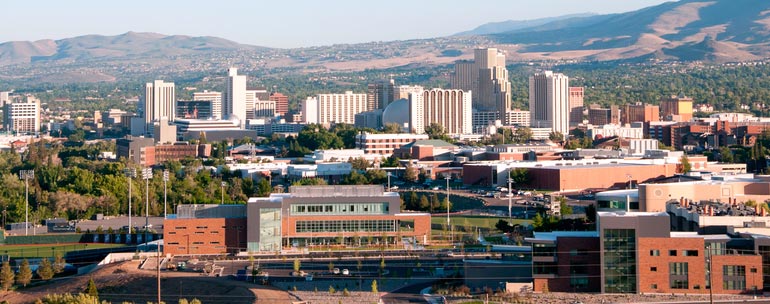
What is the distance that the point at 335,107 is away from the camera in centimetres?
13838

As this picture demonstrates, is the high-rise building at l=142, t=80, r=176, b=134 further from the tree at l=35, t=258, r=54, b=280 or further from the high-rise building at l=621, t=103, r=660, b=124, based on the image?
the tree at l=35, t=258, r=54, b=280

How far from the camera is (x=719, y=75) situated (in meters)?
172

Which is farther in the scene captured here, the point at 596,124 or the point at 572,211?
the point at 596,124

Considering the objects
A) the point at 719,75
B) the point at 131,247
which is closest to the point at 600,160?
the point at 131,247

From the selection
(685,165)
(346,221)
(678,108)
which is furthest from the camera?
(678,108)

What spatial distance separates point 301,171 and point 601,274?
4193cm

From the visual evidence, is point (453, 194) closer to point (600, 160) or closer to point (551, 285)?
point (600, 160)

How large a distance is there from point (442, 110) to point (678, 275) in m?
80.5

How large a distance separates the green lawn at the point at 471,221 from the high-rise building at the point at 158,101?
8069 centimetres

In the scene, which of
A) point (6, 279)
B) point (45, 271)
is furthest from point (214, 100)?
point (6, 279)

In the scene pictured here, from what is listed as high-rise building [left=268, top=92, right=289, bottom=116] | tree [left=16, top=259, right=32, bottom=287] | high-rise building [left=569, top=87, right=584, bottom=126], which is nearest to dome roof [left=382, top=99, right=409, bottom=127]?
high-rise building [left=569, top=87, right=584, bottom=126]

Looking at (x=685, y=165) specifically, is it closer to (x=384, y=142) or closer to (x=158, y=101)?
(x=384, y=142)

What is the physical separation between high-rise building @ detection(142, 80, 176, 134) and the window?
10149 cm

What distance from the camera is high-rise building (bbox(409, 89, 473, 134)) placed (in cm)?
10950
